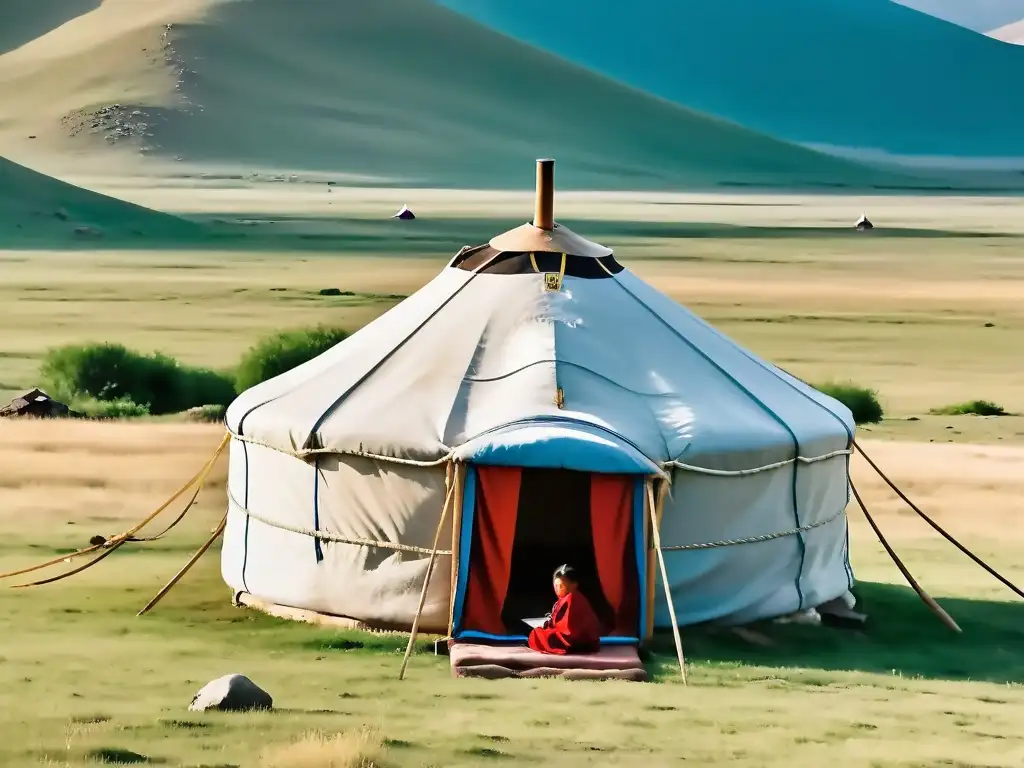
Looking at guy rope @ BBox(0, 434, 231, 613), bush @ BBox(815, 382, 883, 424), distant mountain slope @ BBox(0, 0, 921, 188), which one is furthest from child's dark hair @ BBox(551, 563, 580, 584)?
distant mountain slope @ BBox(0, 0, 921, 188)

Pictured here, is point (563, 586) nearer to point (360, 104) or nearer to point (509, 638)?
point (509, 638)

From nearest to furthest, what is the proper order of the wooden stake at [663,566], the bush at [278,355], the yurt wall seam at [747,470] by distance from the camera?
the wooden stake at [663,566] < the yurt wall seam at [747,470] < the bush at [278,355]

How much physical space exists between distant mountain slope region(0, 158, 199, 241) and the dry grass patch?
41177mm

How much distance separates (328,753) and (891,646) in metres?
3.78

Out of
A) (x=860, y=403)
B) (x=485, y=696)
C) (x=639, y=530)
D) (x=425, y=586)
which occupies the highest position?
(x=639, y=530)

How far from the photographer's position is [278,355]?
70.2ft

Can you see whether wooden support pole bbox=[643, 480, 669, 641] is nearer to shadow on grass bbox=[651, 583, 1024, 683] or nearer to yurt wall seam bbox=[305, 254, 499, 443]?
shadow on grass bbox=[651, 583, 1024, 683]

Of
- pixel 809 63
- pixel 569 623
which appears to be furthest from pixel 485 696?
pixel 809 63

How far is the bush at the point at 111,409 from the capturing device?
19516 mm

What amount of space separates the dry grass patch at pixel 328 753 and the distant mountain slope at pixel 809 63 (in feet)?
518

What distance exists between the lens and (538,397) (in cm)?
936

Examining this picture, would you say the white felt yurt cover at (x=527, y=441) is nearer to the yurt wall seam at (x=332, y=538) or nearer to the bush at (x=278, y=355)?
the yurt wall seam at (x=332, y=538)

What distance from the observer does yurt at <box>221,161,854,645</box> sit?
9.11m

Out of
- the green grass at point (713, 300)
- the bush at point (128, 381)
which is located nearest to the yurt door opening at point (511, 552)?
the green grass at point (713, 300)
